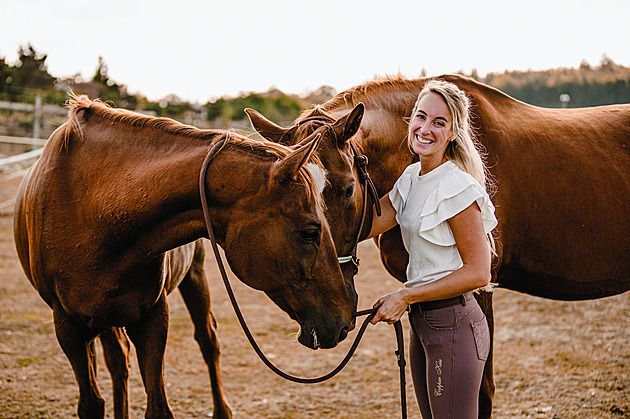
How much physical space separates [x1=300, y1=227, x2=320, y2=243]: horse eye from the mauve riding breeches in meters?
0.60

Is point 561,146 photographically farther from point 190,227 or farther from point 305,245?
point 190,227

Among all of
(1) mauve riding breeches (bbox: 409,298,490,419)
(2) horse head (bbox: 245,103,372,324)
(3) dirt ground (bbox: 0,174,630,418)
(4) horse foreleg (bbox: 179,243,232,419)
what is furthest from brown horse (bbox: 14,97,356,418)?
(4) horse foreleg (bbox: 179,243,232,419)

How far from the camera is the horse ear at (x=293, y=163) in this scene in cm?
195

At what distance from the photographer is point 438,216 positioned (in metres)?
2.13

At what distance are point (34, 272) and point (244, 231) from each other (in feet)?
4.38

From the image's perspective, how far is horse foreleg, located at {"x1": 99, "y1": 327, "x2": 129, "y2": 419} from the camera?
3396 millimetres

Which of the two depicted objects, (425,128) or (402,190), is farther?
(402,190)

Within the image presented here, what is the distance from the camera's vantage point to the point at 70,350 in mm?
2680

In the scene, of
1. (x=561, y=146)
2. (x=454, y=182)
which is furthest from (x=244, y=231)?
(x=561, y=146)

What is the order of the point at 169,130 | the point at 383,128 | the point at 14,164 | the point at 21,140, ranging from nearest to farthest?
the point at 169,130 < the point at 383,128 < the point at 14,164 < the point at 21,140

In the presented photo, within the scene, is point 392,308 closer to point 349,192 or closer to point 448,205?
point 448,205

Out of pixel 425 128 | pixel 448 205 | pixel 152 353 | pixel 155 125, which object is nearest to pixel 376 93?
pixel 425 128

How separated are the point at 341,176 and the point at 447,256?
2.16ft

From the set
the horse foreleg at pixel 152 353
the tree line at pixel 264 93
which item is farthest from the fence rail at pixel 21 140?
the horse foreleg at pixel 152 353
